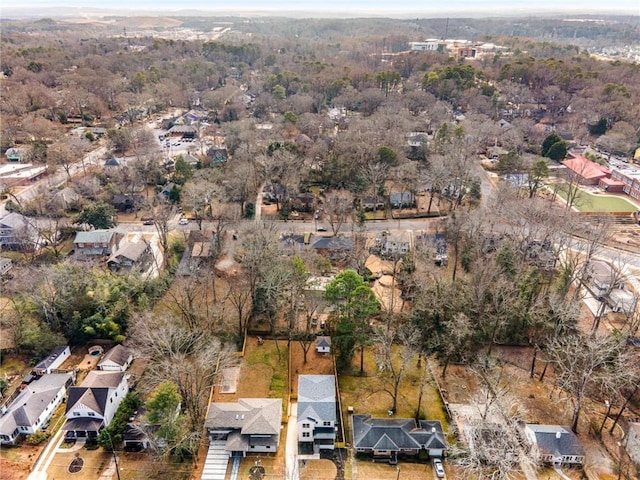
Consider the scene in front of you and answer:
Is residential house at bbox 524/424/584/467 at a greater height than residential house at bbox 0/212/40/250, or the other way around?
residential house at bbox 0/212/40/250

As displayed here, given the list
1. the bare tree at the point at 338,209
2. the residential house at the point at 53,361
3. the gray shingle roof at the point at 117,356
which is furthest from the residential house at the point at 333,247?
the residential house at the point at 53,361

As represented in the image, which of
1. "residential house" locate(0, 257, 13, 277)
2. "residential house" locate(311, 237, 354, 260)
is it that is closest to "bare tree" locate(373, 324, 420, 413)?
"residential house" locate(311, 237, 354, 260)

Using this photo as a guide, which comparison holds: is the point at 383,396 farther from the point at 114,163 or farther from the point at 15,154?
the point at 15,154

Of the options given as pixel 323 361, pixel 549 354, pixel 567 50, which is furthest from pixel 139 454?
pixel 567 50

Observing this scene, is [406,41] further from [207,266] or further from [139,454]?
[139,454]

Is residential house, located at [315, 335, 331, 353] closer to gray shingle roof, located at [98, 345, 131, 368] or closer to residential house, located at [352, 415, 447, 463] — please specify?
residential house, located at [352, 415, 447, 463]

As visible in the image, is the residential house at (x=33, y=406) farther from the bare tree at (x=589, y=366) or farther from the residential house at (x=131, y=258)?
the bare tree at (x=589, y=366)

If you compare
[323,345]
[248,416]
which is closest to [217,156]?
[323,345]
